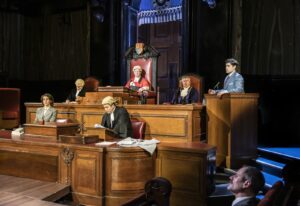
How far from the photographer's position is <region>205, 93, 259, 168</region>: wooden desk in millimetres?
4598

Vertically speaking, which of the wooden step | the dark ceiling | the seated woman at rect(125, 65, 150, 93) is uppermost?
the dark ceiling

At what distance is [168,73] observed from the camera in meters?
8.25

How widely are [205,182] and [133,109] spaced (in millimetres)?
1912

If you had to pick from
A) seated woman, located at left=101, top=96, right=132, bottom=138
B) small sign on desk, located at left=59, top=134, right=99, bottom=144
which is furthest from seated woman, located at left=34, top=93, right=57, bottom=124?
seated woman, located at left=101, top=96, right=132, bottom=138

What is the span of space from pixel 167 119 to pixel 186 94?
2.93 feet

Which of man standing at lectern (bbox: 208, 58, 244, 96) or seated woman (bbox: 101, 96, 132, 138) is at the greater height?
man standing at lectern (bbox: 208, 58, 244, 96)

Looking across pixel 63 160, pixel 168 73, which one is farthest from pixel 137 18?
pixel 63 160

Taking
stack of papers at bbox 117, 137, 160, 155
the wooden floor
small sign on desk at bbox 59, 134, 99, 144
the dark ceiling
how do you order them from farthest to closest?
the dark ceiling, small sign on desk at bbox 59, 134, 99, 144, stack of papers at bbox 117, 137, 160, 155, the wooden floor

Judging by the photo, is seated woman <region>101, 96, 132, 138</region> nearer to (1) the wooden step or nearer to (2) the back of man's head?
(1) the wooden step

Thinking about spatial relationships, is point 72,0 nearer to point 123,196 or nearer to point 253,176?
point 123,196

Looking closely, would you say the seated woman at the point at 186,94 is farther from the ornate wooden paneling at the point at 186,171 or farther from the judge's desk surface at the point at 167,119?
the ornate wooden paneling at the point at 186,171

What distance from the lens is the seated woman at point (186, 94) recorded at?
5.56 meters

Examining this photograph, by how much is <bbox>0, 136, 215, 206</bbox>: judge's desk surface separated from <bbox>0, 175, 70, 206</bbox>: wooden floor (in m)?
0.17

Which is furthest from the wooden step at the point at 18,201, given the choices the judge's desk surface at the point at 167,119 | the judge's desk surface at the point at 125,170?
Result: the judge's desk surface at the point at 167,119
